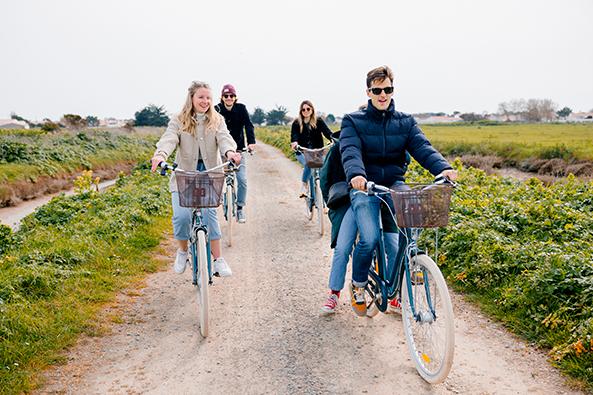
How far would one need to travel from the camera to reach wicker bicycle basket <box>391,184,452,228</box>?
12.1ft

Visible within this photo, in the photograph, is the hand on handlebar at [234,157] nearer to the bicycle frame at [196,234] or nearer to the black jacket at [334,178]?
the bicycle frame at [196,234]

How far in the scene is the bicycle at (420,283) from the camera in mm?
3691

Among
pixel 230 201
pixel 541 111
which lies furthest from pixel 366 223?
pixel 541 111

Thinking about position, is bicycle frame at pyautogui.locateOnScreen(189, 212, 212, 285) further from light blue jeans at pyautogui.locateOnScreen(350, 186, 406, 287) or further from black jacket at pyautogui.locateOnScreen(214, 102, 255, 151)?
black jacket at pyautogui.locateOnScreen(214, 102, 255, 151)

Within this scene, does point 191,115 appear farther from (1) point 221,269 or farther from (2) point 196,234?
(1) point 221,269

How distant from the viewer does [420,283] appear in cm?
407

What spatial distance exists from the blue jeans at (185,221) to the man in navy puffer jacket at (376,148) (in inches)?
70.7

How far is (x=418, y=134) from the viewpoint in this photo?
464 cm

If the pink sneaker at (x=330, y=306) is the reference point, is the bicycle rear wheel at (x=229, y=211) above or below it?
above

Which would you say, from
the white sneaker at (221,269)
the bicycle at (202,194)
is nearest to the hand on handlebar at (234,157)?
the bicycle at (202,194)

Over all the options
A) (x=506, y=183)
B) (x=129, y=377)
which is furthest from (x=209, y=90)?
(x=506, y=183)

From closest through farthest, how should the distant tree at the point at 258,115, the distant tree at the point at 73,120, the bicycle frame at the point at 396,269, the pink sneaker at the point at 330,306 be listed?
1. the bicycle frame at the point at 396,269
2. the pink sneaker at the point at 330,306
3. the distant tree at the point at 73,120
4. the distant tree at the point at 258,115

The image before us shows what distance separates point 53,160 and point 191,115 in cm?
2023

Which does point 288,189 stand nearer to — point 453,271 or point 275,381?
point 453,271
